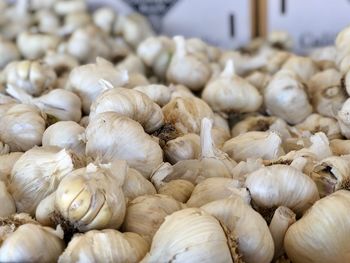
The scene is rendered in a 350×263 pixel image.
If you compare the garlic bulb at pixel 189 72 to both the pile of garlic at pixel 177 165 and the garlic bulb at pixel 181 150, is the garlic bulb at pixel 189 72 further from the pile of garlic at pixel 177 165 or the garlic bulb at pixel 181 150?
the garlic bulb at pixel 181 150

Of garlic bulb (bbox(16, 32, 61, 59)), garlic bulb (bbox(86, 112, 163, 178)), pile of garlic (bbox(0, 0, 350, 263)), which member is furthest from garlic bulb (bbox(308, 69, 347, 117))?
garlic bulb (bbox(16, 32, 61, 59))

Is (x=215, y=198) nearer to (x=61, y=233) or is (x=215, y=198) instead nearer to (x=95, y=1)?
(x=61, y=233)

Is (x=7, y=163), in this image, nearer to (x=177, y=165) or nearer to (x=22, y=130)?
(x=22, y=130)

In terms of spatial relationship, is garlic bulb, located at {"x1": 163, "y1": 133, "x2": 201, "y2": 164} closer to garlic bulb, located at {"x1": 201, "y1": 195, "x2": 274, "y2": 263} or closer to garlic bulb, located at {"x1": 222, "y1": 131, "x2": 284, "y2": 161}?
garlic bulb, located at {"x1": 222, "y1": 131, "x2": 284, "y2": 161}

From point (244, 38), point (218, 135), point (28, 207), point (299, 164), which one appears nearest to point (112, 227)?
point (28, 207)

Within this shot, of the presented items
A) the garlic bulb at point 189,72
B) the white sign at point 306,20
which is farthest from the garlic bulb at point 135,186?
the white sign at point 306,20

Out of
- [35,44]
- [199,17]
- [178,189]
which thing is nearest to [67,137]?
[178,189]
